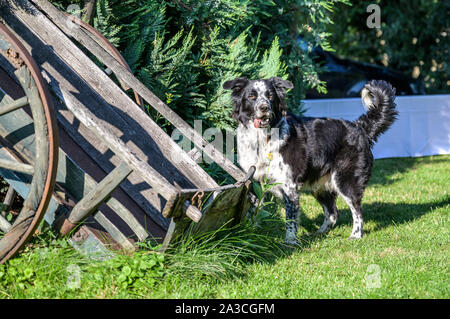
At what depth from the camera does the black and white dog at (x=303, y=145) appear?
199 inches

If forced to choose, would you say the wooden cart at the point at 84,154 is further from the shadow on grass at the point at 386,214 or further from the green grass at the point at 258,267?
the shadow on grass at the point at 386,214

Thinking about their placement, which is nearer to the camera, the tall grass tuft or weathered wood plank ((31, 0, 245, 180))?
the tall grass tuft

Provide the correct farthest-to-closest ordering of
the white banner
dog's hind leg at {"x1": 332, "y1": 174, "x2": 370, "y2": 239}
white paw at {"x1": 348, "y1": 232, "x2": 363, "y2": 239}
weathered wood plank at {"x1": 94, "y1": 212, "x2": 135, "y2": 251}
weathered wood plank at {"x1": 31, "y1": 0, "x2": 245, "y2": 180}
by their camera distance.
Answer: the white banner < dog's hind leg at {"x1": 332, "y1": 174, "x2": 370, "y2": 239} < white paw at {"x1": 348, "y1": 232, "x2": 363, "y2": 239} < weathered wood plank at {"x1": 31, "y1": 0, "x2": 245, "y2": 180} < weathered wood plank at {"x1": 94, "y1": 212, "x2": 135, "y2": 251}

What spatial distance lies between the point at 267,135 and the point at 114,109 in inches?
58.7

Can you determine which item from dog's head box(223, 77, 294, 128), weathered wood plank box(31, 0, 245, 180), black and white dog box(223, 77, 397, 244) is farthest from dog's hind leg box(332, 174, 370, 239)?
weathered wood plank box(31, 0, 245, 180)

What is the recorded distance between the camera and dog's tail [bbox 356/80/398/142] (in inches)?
223

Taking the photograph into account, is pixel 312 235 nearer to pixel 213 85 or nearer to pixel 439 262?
pixel 439 262

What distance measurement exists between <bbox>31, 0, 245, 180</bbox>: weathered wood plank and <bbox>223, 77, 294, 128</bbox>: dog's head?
2.48 feet

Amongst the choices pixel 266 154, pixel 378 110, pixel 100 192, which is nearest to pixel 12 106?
pixel 100 192

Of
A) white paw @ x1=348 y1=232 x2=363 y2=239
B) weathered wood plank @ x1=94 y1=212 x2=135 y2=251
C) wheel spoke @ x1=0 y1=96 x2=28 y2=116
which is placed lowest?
white paw @ x1=348 y1=232 x2=363 y2=239

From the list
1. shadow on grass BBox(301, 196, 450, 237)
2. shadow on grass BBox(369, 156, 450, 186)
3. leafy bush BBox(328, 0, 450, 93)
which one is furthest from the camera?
leafy bush BBox(328, 0, 450, 93)

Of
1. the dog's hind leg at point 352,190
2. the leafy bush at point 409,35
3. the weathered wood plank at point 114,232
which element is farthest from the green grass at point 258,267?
the leafy bush at point 409,35

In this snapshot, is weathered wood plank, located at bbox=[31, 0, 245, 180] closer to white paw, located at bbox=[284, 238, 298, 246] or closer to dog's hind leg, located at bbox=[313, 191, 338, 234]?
white paw, located at bbox=[284, 238, 298, 246]
